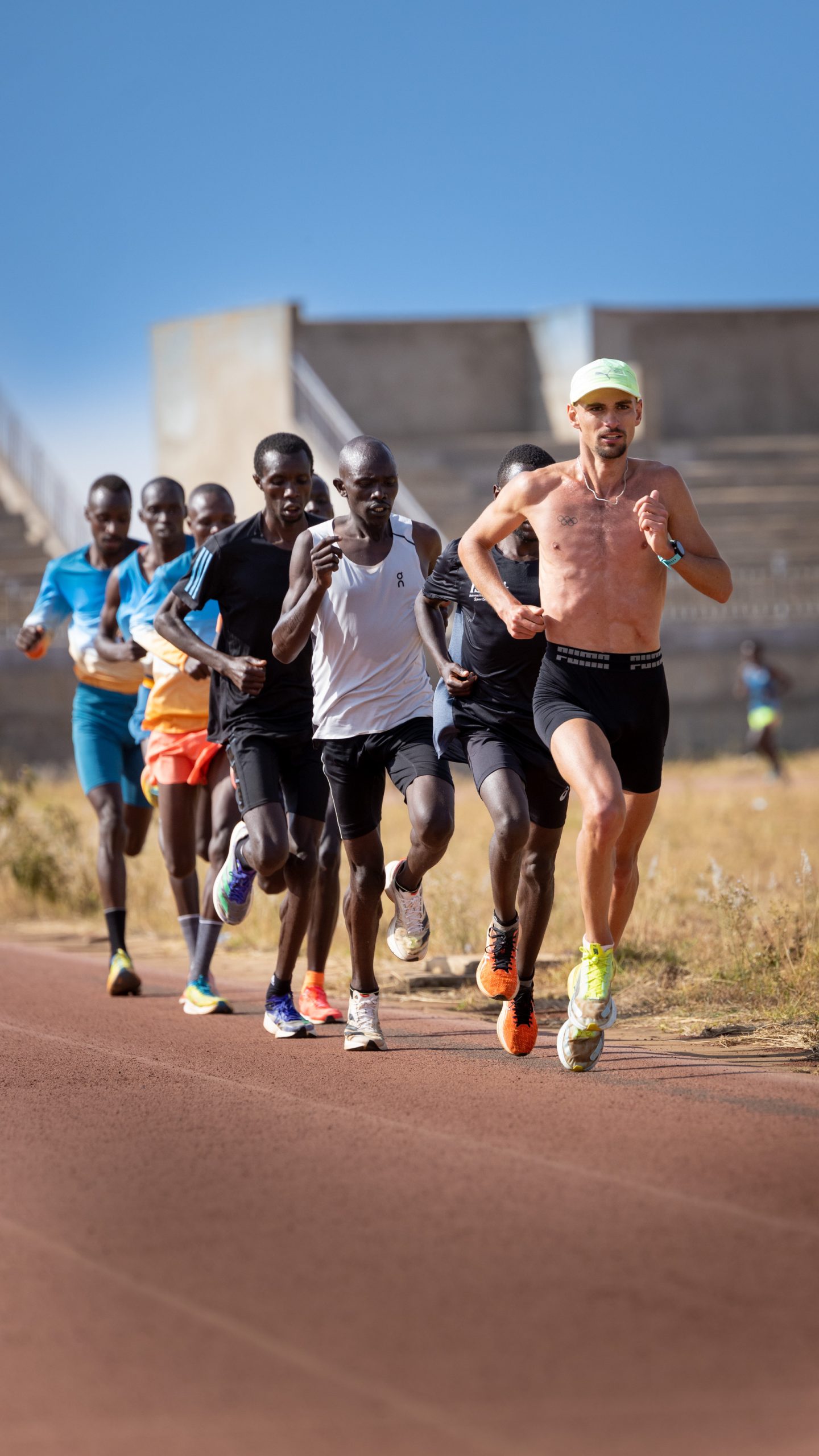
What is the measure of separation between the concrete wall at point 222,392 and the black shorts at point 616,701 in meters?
30.1

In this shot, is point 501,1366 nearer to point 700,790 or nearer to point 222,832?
point 222,832

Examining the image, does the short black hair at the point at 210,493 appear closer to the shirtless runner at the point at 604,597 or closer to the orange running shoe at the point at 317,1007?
the orange running shoe at the point at 317,1007

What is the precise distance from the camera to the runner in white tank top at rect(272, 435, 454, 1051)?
736cm

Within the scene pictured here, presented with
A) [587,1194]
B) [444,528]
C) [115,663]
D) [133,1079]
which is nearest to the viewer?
[587,1194]

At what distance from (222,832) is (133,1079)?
6.90 ft

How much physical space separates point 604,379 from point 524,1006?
2460 mm

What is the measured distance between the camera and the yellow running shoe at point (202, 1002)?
868cm

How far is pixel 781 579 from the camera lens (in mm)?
29141

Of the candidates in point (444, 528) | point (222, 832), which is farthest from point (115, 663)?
point (444, 528)

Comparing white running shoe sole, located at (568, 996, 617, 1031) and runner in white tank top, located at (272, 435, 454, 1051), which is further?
runner in white tank top, located at (272, 435, 454, 1051)

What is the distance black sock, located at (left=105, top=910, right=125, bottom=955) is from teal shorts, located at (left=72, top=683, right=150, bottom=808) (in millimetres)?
696

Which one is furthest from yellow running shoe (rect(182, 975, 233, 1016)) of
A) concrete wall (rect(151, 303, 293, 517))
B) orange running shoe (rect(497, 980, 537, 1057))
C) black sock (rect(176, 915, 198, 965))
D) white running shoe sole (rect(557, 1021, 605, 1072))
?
concrete wall (rect(151, 303, 293, 517))

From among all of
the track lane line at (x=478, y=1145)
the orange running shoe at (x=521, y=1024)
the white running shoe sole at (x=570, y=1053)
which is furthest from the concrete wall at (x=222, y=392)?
the white running shoe sole at (x=570, y=1053)

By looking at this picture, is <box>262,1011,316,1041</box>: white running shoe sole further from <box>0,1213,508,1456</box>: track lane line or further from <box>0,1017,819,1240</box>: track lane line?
<box>0,1213,508,1456</box>: track lane line
